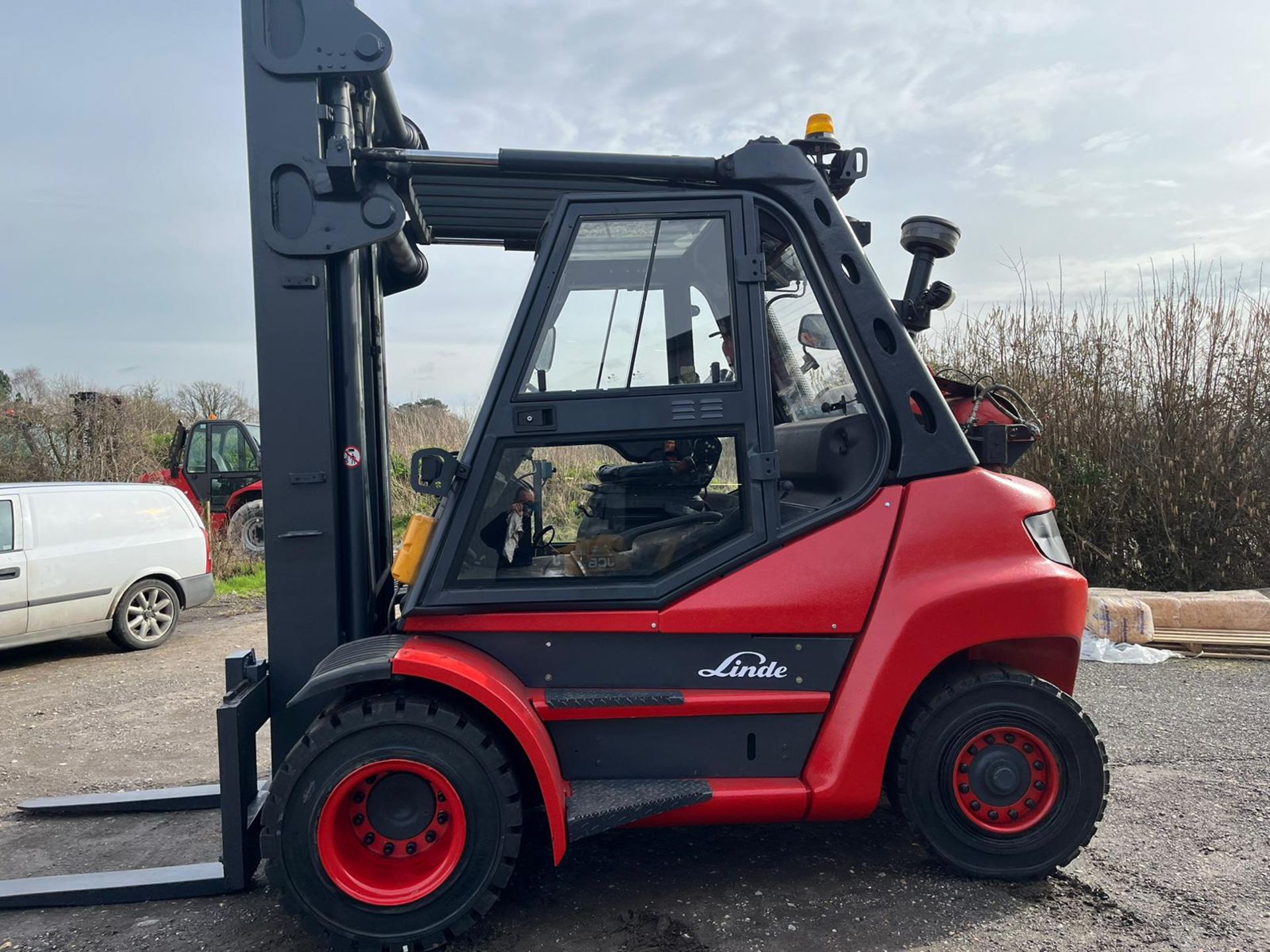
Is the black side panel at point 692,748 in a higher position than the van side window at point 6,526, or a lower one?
lower

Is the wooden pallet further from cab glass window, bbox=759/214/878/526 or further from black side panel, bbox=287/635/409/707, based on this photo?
black side panel, bbox=287/635/409/707

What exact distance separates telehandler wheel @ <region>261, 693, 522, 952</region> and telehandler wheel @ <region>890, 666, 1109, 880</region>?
153cm

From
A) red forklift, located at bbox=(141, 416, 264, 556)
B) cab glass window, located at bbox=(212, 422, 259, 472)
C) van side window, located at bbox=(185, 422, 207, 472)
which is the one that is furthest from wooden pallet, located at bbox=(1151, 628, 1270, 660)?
van side window, located at bbox=(185, 422, 207, 472)

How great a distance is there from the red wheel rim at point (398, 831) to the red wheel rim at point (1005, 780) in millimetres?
1864

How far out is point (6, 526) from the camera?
737 centimetres

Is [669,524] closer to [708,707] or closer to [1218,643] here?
[708,707]

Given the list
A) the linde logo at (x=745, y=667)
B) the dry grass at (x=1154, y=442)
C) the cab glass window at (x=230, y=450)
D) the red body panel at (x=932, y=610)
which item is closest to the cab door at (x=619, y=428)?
the linde logo at (x=745, y=667)

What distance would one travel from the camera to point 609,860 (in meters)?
3.50

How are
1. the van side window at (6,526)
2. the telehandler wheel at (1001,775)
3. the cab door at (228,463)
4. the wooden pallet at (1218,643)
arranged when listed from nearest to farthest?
the telehandler wheel at (1001,775) < the wooden pallet at (1218,643) < the van side window at (6,526) < the cab door at (228,463)

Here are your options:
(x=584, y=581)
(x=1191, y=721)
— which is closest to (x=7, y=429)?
(x=584, y=581)

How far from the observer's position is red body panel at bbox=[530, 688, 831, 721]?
304 centimetres

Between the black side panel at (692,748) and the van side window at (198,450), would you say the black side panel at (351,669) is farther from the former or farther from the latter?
the van side window at (198,450)

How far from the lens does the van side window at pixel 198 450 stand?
524 inches

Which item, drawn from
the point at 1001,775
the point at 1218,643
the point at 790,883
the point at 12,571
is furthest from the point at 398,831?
the point at 1218,643
